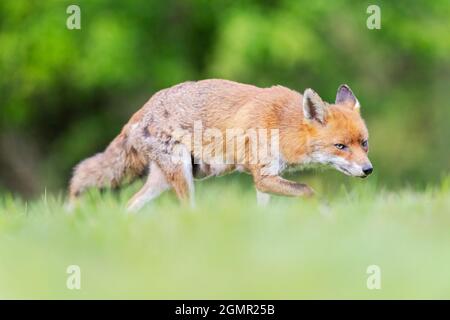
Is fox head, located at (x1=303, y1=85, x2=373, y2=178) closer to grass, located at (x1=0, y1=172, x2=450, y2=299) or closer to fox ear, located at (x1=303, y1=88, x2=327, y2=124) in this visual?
fox ear, located at (x1=303, y1=88, x2=327, y2=124)

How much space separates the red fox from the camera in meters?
7.45

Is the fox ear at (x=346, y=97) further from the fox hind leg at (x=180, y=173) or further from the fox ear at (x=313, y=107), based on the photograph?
the fox hind leg at (x=180, y=173)

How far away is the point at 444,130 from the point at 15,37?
10.0m

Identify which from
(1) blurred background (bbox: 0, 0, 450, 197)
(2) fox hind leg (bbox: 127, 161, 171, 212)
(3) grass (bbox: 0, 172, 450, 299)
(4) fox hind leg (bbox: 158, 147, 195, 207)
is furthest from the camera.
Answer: (1) blurred background (bbox: 0, 0, 450, 197)

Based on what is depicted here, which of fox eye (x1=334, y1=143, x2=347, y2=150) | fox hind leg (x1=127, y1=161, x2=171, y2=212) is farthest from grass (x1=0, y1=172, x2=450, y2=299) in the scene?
fox hind leg (x1=127, y1=161, x2=171, y2=212)

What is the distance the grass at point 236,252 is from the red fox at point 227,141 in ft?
2.43

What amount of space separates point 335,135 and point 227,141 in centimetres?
100

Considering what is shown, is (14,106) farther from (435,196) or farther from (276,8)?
(435,196)

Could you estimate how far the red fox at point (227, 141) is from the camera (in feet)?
24.4

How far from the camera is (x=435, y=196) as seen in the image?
24.8 feet

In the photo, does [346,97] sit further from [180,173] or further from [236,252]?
[236,252]

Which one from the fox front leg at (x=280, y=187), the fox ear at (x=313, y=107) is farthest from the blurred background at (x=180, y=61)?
the fox front leg at (x=280, y=187)

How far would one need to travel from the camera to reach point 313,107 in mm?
7508

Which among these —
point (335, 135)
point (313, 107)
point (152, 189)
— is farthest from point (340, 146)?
point (152, 189)
